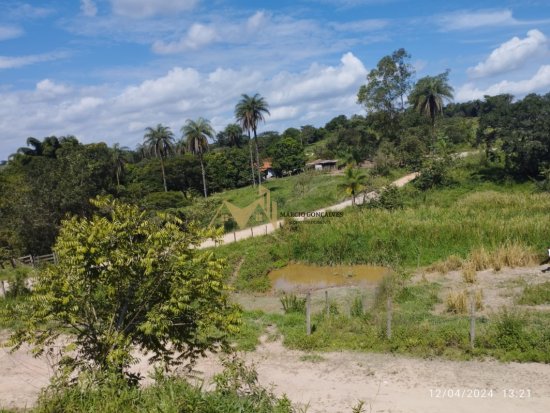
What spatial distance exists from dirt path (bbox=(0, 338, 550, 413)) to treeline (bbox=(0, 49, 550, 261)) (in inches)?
299

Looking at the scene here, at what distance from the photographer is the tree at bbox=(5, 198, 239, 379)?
696 centimetres

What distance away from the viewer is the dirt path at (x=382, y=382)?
28.9 feet

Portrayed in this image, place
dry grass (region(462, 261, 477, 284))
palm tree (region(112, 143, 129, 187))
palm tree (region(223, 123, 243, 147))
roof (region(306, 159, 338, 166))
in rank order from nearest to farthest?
dry grass (region(462, 261, 477, 284)) < palm tree (region(112, 143, 129, 187)) < roof (region(306, 159, 338, 166)) < palm tree (region(223, 123, 243, 147))

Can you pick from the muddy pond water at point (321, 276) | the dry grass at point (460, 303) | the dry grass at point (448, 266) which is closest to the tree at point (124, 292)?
the dry grass at point (460, 303)

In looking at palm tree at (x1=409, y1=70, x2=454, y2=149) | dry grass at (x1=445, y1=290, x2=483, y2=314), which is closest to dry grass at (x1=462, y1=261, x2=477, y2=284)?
dry grass at (x1=445, y1=290, x2=483, y2=314)

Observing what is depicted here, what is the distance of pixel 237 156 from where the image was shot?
61594mm

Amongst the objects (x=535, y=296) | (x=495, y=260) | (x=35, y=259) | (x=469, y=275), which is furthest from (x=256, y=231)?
(x=535, y=296)

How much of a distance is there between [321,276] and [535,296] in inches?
358

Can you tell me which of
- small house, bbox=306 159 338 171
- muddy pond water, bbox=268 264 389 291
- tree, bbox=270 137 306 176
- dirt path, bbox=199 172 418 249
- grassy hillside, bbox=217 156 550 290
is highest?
tree, bbox=270 137 306 176

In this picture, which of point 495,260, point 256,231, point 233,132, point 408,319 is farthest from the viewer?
point 233,132

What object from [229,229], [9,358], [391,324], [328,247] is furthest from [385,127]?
[9,358]

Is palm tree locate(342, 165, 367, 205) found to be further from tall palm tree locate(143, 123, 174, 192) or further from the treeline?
tall palm tree locate(143, 123, 174, 192)

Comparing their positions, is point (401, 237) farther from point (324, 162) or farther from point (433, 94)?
point (324, 162)

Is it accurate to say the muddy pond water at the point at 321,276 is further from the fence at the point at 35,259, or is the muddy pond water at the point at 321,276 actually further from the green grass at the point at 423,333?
the fence at the point at 35,259
